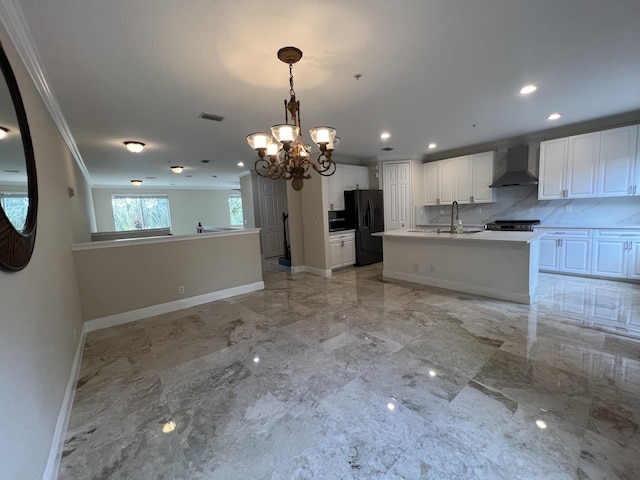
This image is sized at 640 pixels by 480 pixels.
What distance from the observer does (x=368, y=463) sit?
1.45 m

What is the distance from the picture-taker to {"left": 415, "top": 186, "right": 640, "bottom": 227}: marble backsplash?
4391 mm

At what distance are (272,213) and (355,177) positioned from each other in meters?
2.70

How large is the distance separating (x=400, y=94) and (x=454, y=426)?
2.96 metres

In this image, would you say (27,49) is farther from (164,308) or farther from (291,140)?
(164,308)

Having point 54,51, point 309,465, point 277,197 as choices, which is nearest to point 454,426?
point 309,465

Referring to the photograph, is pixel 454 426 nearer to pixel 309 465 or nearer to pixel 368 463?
pixel 368 463

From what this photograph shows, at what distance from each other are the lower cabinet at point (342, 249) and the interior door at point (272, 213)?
8.73 feet

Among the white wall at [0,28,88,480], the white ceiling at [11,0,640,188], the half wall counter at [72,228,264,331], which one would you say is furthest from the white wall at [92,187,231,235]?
the white wall at [0,28,88,480]

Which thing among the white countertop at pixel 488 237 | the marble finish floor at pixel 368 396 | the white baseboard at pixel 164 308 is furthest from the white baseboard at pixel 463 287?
the white baseboard at pixel 164 308

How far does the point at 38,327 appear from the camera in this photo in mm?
1647

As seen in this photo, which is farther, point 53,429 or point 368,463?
point 53,429

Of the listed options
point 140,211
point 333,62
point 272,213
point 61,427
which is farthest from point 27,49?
point 140,211

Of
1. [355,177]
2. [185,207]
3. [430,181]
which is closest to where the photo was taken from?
[430,181]

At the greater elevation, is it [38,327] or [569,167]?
[569,167]
